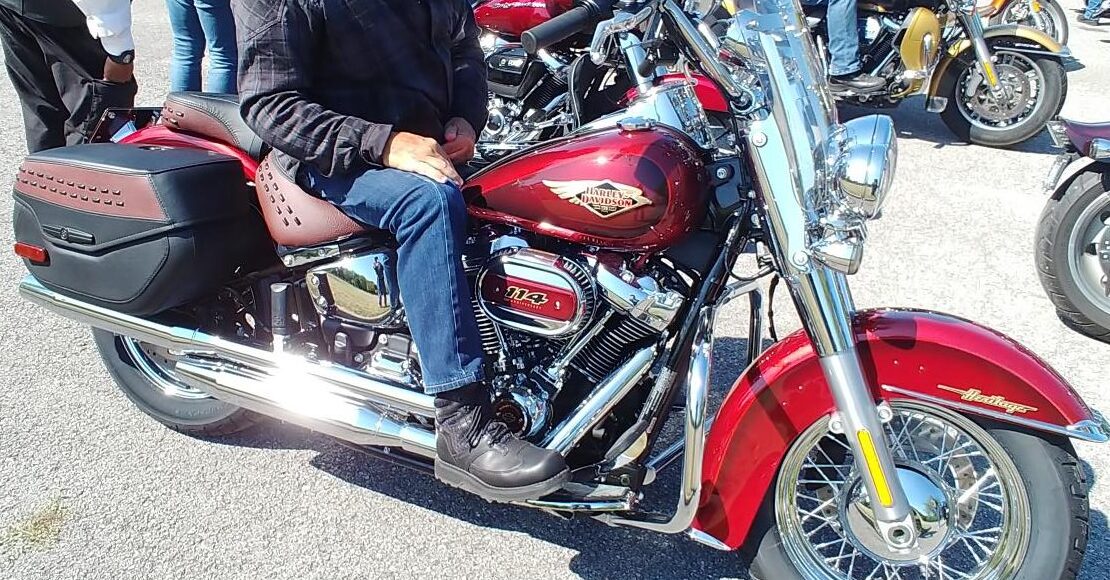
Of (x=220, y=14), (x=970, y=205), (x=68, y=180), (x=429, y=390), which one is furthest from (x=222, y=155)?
(x=970, y=205)

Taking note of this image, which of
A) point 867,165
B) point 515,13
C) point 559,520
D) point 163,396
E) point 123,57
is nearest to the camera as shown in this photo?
point 867,165

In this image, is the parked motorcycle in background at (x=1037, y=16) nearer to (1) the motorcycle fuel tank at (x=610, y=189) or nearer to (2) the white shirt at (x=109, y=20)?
(2) the white shirt at (x=109, y=20)

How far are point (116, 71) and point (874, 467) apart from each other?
144 inches

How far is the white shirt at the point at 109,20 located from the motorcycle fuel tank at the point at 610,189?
2489mm

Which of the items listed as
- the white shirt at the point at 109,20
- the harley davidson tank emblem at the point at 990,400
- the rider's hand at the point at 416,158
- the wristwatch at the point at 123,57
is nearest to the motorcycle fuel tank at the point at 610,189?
the rider's hand at the point at 416,158

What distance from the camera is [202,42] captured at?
4.17 metres

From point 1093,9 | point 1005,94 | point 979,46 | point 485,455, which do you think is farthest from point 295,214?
point 1093,9

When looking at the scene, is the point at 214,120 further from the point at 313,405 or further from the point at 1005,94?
the point at 1005,94

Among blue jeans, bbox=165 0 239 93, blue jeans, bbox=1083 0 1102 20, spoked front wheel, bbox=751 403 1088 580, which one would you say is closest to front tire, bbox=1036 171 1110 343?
spoked front wheel, bbox=751 403 1088 580

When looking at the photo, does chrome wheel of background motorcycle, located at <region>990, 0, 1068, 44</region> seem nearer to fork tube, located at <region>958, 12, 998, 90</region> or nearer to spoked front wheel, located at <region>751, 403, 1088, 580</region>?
fork tube, located at <region>958, 12, 998, 90</region>

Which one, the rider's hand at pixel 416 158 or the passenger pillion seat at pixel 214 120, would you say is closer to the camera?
Result: the rider's hand at pixel 416 158

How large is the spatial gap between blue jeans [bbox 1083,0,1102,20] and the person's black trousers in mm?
10148

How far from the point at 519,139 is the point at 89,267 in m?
2.77

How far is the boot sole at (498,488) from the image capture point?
6.79 ft
